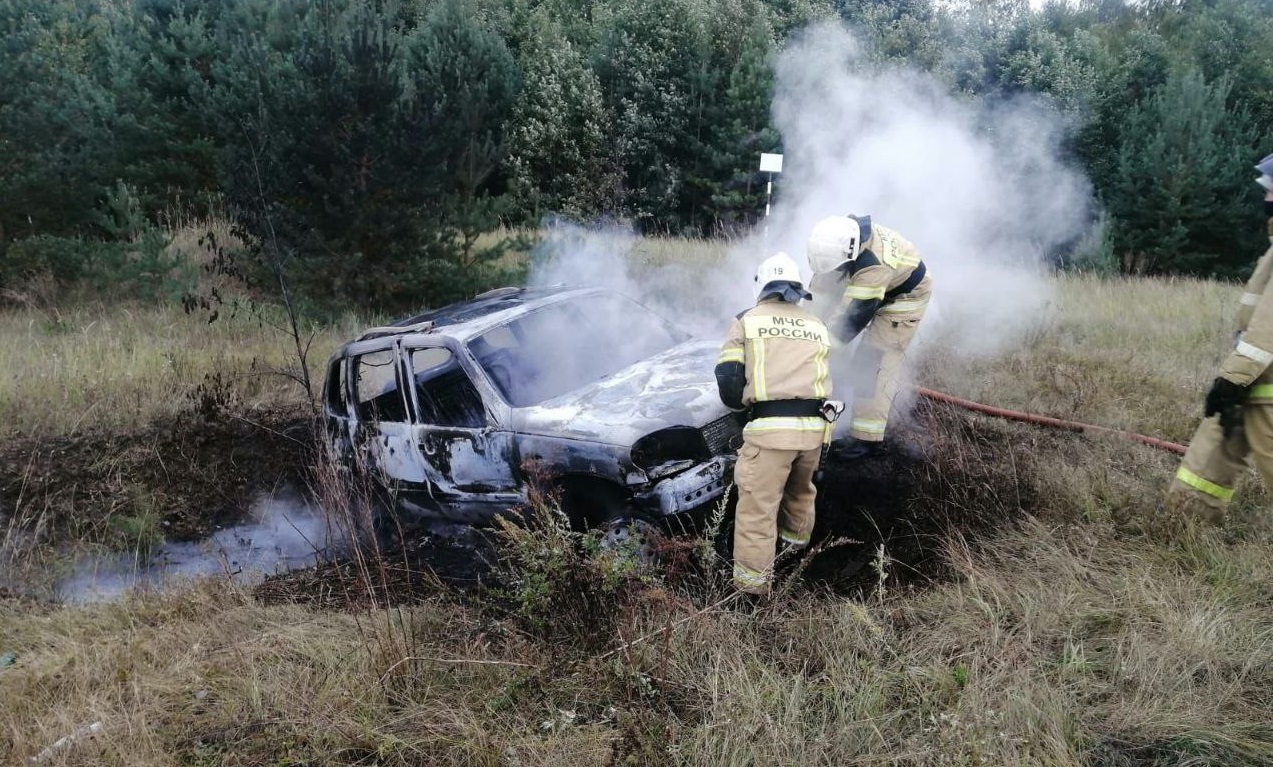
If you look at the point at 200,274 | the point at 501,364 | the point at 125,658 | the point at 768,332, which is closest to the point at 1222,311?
the point at 768,332

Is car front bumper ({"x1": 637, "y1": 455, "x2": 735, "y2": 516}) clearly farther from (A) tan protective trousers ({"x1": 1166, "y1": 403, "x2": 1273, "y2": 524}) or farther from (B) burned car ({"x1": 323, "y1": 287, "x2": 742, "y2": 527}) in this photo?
(A) tan protective trousers ({"x1": 1166, "y1": 403, "x2": 1273, "y2": 524})

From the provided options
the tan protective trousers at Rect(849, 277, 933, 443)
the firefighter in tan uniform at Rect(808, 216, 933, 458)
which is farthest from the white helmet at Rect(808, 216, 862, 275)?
the tan protective trousers at Rect(849, 277, 933, 443)

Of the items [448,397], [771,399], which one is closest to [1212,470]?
[771,399]

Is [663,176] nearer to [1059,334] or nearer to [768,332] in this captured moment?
[1059,334]

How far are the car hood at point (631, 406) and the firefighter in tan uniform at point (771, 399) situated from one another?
383 millimetres

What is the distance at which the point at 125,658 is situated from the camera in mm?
3555

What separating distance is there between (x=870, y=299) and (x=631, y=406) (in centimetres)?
161

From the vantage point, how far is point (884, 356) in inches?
207

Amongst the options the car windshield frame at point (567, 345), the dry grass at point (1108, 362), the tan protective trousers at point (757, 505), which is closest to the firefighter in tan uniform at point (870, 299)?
the car windshield frame at point (567, 345)

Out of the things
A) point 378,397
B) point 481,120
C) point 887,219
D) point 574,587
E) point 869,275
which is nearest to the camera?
point 574,587

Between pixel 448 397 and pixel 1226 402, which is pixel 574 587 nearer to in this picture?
pixel 448 397

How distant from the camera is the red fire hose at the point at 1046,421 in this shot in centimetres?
496

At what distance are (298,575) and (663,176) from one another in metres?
15.2

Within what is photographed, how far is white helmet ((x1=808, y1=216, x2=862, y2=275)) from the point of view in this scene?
4.71m
